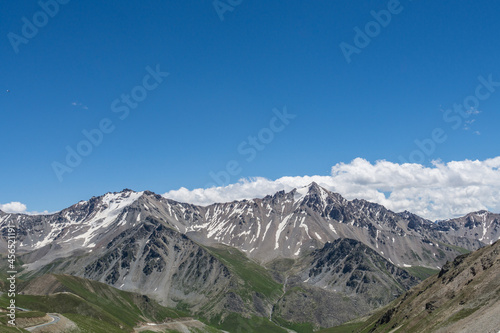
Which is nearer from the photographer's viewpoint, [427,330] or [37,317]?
[427,330]

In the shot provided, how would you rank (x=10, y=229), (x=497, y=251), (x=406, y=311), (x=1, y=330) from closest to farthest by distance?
1. (x=1, y=330)
2. (x=10, y=229)
3. (x=497, y=251)
4. (x=406, y=311)

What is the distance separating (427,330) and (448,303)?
73.9 feet

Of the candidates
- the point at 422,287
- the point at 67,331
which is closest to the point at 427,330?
the point at 422,287

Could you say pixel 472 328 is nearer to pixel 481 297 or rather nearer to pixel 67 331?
pixel 481 297

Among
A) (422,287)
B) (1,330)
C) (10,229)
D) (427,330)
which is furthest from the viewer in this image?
(422,287)

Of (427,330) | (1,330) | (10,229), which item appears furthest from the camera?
(427,330)

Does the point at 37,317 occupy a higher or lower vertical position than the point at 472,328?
higher

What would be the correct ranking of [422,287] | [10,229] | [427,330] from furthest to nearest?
[422,287]
[427,330]
[10,229]

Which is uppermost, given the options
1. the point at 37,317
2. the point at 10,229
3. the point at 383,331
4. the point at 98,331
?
the point at 10,229

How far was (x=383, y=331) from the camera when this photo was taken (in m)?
162

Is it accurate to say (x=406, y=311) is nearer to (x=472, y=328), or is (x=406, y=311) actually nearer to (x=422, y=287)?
(x=422, y=287)

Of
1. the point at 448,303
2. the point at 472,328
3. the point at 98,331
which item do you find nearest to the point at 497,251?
the point at 448,303

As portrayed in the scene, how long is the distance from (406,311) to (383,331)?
13237 millimetres

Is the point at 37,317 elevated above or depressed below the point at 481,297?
above
